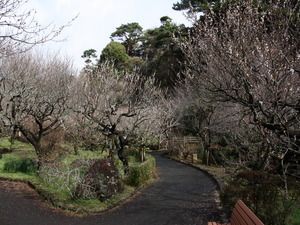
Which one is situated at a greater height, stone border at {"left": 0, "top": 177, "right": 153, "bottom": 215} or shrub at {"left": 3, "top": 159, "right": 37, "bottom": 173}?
shrub at {"left": 3, "top": 159, "right": 37, "bottom": 173}

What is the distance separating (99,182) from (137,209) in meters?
1.35

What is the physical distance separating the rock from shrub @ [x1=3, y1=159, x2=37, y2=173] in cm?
425

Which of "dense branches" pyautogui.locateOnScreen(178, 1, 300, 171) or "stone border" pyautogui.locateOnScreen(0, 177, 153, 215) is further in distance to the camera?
"stone border" pyautogui.locateOnScreen(0, 177, 153, 215)

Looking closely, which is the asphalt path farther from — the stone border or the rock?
the rock

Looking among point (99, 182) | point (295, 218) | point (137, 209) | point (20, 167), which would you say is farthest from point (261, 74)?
point (20, 167)

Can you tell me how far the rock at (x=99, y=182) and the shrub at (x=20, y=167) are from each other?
14.0 feet

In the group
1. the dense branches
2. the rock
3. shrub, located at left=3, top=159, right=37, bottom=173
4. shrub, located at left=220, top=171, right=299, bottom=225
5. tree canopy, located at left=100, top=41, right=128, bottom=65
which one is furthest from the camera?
tree canopy, located at left=100, top=41, right=128, bottom=65

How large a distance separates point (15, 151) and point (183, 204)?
11218mm

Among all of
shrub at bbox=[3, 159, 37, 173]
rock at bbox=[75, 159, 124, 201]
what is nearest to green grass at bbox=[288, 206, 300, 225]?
rock at bbox=[75, 159, 124, 201]

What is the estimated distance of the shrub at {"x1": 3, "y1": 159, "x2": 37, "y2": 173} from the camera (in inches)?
393

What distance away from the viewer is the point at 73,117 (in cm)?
1352

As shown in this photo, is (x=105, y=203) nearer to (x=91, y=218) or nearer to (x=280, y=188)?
(x=91, y=218)

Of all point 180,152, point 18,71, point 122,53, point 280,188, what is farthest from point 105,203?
point 122,53

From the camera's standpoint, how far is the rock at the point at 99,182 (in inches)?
267
